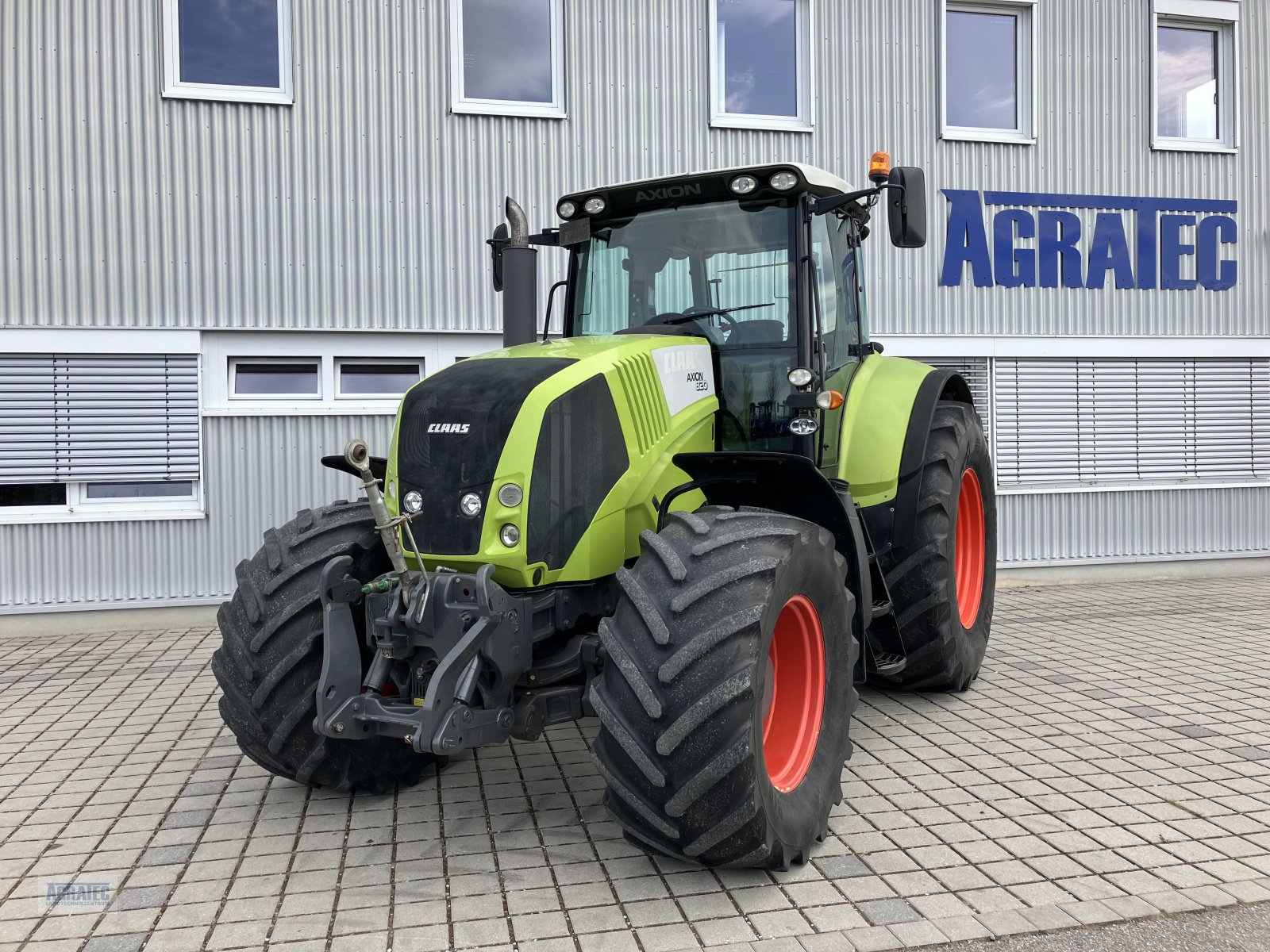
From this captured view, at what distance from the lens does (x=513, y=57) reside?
8.59m

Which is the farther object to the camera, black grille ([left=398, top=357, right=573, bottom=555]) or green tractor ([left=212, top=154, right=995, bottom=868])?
black grille ([left=398, top=357, right=573, bottom=555])

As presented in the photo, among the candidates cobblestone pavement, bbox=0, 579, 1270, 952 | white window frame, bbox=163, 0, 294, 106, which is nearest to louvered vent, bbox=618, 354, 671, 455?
cobblestone pavement, bbox=0, 579, 1270, 952

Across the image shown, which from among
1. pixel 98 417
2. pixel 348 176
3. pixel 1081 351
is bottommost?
pixel 98 417

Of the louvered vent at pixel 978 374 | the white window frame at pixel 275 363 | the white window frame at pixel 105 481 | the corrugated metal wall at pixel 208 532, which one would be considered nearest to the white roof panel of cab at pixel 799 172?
the white window frame at pixel 275 363

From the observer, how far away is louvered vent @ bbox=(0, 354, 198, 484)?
25.4 feet

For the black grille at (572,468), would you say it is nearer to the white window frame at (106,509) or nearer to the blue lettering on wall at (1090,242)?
the white window frame at (106,509)

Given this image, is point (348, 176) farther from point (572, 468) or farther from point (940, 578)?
point (940, 578)

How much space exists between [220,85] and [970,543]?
21.5 ft

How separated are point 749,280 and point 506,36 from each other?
16.6 feet

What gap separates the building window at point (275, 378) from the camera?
8.14 m

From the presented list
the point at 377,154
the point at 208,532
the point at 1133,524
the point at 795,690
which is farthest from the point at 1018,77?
the point at 208,532

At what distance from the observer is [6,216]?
7680mm

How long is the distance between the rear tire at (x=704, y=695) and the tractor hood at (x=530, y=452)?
383mm

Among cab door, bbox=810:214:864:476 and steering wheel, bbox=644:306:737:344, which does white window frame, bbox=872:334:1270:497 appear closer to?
cab door, bbox=810:214:864:476
